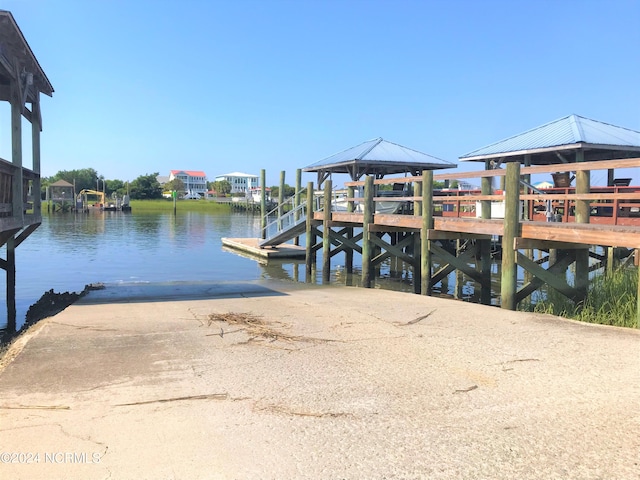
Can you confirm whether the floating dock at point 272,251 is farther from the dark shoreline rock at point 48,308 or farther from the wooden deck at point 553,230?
the dark shoreline rock at point 48,308

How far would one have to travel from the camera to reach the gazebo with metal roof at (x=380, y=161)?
19.8m

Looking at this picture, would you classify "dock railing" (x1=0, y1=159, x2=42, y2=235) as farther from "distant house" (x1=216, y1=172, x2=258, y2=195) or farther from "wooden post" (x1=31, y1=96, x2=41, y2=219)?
"distant house" (x1=216, y1=172, x2=258, y2=195)

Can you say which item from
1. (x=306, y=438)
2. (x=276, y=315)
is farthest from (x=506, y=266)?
(x=306, y=438)

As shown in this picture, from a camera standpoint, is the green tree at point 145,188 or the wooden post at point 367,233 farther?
the green tree at point 145,188

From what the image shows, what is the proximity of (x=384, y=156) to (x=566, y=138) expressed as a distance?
6885 millimetres

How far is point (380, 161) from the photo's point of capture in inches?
773

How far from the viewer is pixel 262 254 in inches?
867

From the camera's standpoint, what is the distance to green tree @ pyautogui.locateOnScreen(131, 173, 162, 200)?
11038cm

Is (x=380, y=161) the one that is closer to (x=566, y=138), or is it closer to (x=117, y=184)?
(x=566, y=138)

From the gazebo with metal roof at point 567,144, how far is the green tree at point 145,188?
10152 centimetres

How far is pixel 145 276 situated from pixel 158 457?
1547 centimetres

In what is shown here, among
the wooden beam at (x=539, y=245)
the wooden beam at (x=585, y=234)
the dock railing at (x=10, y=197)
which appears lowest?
the wooden beam at (x=539, y=245)

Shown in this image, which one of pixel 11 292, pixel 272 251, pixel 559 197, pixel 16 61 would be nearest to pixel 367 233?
pixel 559 197

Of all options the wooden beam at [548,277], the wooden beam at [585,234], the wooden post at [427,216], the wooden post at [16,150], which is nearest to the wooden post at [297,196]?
the wooden post at [427,216]
